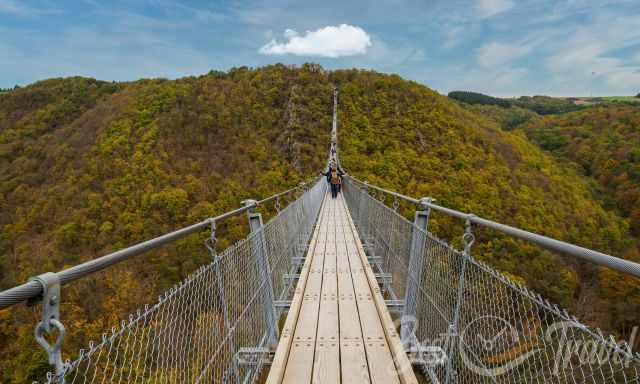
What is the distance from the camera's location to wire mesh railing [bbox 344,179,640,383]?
3.08 ft

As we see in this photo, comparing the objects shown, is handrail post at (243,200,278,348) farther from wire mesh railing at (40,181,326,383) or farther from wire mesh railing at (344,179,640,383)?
wire mesh railing at (344,179,640,383)

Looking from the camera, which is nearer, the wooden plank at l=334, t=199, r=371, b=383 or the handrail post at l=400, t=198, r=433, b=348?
the wooden plank at l=334, t=199, r=371, b=383

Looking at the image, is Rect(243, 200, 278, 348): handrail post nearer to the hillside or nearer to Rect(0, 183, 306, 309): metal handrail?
Rect(0, 183, 306, 309): metal handrail

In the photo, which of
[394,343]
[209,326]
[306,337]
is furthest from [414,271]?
[209,326]

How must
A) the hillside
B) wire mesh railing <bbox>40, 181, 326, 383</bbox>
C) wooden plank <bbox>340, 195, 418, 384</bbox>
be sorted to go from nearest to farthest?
wire mesh railing <bbox>40, 181, 326, 383</bbox> < wooden plank <bbox>340, 195, 418, 384</bbox> < the hillside

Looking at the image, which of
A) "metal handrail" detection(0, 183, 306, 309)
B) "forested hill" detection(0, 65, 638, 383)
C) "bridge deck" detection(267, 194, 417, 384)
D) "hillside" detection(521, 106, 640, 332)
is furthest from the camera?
"hillside" detection(521, 106, 640, 332)

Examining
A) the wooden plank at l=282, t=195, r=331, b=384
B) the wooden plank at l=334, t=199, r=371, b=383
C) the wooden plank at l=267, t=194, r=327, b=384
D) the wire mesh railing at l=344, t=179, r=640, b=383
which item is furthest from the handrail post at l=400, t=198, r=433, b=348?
the wooden plank at l=267, t=194, r=327, b=384

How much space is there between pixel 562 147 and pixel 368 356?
2380 inches

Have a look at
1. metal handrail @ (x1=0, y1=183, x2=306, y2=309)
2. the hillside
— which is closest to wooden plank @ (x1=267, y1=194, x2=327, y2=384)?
metal handrail @ (x1=0, y1=183, x2=306, y2=309)

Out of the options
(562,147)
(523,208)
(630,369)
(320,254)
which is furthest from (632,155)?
(630,369)

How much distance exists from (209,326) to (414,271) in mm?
1502

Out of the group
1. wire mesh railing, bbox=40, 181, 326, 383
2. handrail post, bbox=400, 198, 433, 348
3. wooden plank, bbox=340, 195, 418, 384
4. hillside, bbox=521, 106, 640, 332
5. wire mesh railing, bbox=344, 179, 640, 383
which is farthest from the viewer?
hillside, bbox=521, 106, 640, 332

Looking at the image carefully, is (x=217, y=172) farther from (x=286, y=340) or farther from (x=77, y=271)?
(x=77, y=271)

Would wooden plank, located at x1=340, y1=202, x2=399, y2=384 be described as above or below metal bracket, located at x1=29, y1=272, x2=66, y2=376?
below
